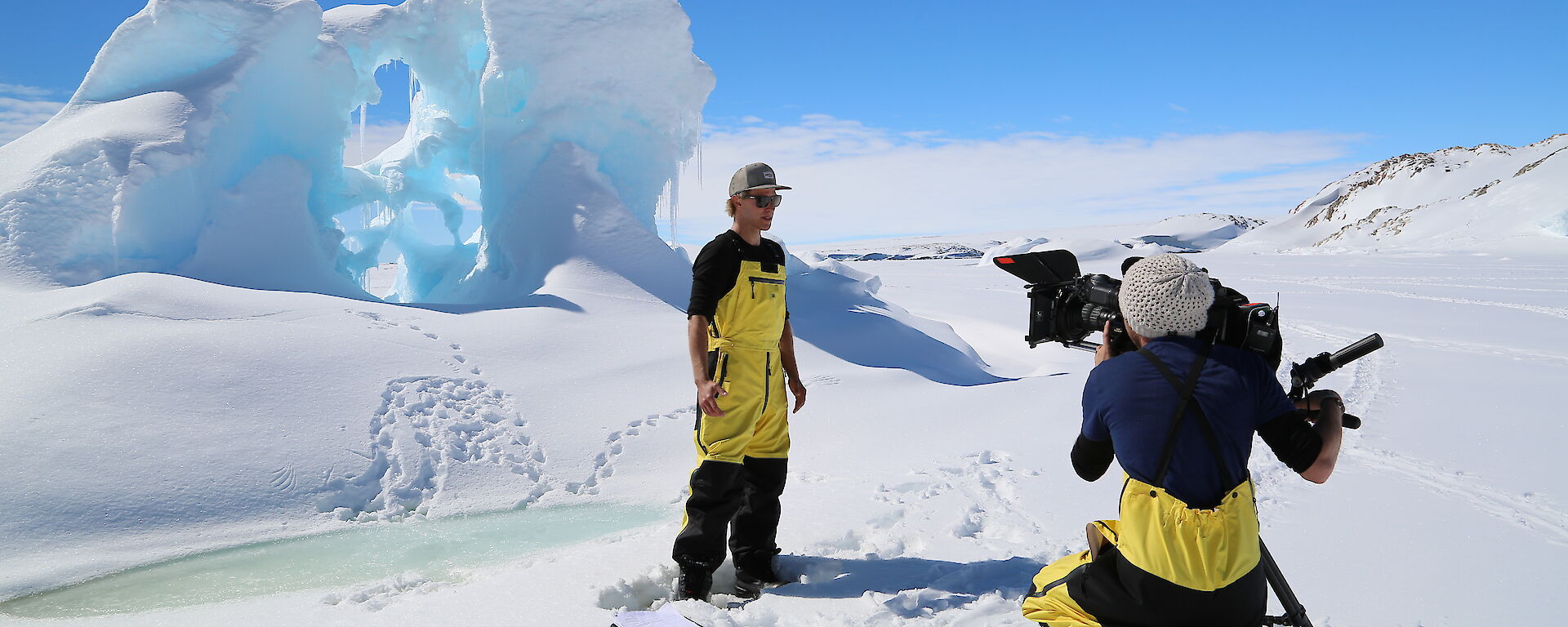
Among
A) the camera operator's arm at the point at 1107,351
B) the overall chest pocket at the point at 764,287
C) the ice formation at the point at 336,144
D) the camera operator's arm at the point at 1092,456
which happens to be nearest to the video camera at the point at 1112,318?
the camera operator's arm at the point at 1107,351

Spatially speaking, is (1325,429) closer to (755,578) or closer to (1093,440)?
(1093,440)

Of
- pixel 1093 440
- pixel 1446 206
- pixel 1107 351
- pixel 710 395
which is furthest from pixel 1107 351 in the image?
pixel 1446 206

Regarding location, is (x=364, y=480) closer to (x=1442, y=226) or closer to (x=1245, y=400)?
(x=1245, y=400)

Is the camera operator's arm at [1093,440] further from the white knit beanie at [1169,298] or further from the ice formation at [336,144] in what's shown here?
the ice formation at [336,144]

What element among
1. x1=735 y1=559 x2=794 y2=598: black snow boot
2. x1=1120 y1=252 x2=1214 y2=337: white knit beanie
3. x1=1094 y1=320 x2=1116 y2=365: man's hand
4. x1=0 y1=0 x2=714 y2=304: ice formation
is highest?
x1=0 y1=0 x2=714 y2=304: ice formation

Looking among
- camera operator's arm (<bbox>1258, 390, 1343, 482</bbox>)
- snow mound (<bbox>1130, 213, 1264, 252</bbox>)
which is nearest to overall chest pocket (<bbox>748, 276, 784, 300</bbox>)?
camera operator's arm (<bbox>1258, 390, 1343, 482</bbox>)

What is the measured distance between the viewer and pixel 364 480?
4922mm

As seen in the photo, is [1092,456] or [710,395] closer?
[1092,456]

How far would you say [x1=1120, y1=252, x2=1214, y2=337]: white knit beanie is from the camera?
1.84m

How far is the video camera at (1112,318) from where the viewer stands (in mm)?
1945

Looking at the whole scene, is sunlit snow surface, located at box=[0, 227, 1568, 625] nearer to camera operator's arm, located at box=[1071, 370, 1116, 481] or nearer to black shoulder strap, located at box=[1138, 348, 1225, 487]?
camera operator's arm, located at box=[1071, 370, 1116, 481]

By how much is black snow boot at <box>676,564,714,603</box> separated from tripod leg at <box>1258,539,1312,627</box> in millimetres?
1875

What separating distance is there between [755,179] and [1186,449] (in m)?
1.97

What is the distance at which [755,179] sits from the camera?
3.29 m
